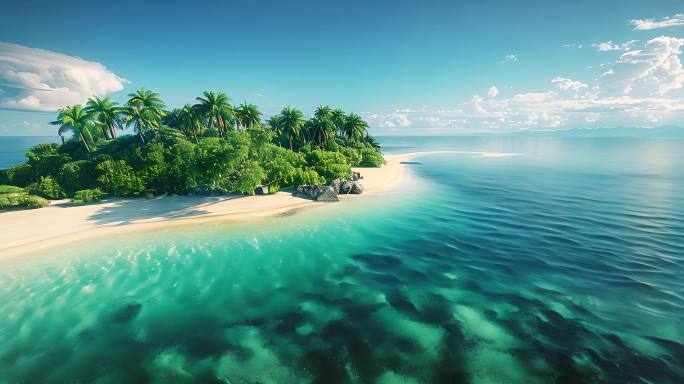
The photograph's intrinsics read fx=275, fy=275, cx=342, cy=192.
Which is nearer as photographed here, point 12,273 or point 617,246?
point 12,273

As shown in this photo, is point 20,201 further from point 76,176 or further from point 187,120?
point 187,120

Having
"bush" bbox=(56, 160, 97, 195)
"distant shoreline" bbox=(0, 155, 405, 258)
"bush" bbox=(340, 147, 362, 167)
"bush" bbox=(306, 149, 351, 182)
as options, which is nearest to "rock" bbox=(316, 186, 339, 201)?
"distant shoreline" bbox=(0, 155, 405, 258)

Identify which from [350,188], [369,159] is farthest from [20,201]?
[369,159]

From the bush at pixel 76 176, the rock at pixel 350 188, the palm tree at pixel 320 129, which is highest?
the palm tree at pixel 320 129

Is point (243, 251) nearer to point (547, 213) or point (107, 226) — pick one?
point (107, 226)

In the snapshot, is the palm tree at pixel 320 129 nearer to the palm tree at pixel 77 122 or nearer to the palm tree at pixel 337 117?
the palm tree at pixel 337 117

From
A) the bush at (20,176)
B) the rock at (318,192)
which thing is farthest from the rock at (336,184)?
the bush at (20,176)

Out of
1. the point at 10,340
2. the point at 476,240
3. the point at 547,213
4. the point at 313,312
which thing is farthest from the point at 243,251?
the point at 547,213
